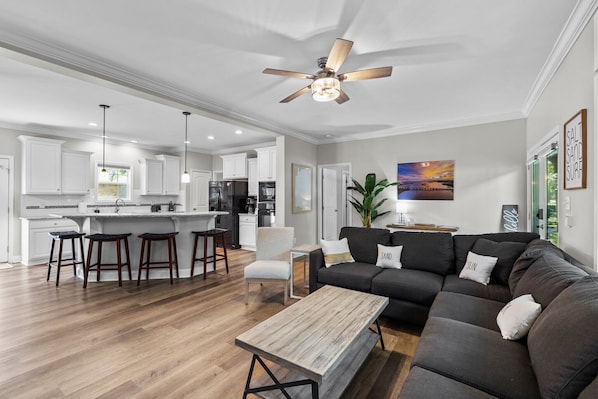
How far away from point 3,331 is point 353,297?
3.32 m

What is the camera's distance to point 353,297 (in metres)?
2.35

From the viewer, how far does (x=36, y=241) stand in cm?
510

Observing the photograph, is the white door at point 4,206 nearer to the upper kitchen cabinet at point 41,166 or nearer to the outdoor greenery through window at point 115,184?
the upper kitchen cabinet at point 41,166

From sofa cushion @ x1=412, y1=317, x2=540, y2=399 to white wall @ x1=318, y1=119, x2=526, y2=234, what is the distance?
355cm

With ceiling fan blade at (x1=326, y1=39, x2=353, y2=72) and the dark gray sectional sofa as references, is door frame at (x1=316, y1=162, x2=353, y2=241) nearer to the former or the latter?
the dark gray sectional sofa

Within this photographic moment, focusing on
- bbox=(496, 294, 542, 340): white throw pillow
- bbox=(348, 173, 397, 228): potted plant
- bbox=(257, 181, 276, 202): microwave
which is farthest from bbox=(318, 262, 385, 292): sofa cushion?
bbox=(257, 181, 276, 202): microwave

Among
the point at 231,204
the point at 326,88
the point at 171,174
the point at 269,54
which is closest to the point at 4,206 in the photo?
the point at 171,174

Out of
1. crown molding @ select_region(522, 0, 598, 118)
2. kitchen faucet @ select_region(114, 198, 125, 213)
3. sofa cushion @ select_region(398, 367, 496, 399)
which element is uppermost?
crown molding @ select_region(522, 0, 598, 118)

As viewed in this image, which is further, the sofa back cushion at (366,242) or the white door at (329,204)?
the white door at (329,204)

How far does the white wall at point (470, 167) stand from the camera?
4375 millimetres

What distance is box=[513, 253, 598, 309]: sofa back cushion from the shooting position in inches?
59.8

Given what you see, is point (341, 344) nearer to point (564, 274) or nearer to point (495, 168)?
point (564, 274)

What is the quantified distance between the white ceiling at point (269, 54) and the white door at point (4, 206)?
115cm

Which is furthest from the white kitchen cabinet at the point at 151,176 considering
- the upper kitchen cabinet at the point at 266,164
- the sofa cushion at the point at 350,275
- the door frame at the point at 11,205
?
the sofa cushion at the point at 350,275
